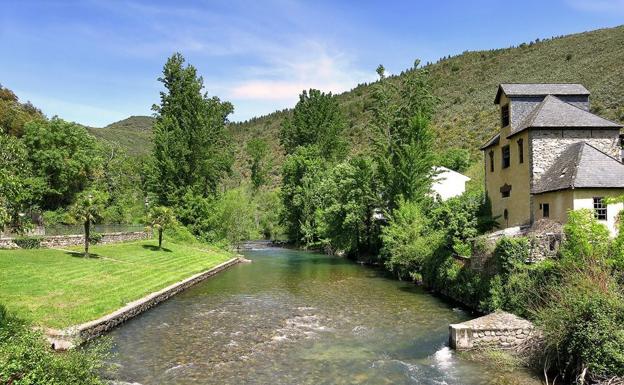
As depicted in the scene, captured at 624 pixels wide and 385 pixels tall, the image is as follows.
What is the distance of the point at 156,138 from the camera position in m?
55.5

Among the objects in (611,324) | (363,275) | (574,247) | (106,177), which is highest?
(106,177)

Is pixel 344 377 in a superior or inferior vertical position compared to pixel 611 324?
inferior

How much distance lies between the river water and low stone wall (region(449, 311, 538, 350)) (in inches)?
30.0

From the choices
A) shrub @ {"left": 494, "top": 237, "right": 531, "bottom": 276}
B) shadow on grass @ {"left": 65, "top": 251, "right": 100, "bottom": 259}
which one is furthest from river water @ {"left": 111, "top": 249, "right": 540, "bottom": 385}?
shadow on grass @ {"left": 65, "top": 251, "right": 100, "bottom": 259}

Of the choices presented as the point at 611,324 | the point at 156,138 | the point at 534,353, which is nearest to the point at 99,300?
the point at 534,353

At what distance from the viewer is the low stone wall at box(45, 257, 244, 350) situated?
1675 centimetres

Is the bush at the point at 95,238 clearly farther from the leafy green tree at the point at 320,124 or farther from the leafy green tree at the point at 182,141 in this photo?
the leafy green tree at the point at 320,124

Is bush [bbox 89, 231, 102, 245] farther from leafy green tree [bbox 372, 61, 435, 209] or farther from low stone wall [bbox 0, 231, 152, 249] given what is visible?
leafy green tree [bbox 372, 61, 435, 209]

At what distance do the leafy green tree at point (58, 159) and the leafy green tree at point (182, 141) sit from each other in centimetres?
858

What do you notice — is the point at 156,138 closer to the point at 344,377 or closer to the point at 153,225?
the point at 153,225

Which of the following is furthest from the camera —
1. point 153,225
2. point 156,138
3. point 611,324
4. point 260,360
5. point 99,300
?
point 156,138

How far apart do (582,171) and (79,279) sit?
26992 millimetres

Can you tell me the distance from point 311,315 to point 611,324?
1375cm

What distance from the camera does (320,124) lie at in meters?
86.8
